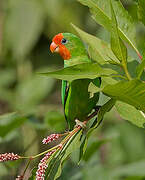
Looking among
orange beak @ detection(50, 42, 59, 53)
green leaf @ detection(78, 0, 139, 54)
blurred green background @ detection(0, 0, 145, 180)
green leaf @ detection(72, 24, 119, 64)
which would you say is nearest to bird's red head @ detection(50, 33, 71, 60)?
orange beak @ detection(50, 42, 59, 53)

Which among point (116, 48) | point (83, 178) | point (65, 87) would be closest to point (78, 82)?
point (65, 87)

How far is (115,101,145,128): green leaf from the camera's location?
1.15 m

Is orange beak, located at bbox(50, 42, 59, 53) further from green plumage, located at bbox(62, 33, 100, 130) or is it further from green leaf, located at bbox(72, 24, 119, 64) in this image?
green leaf, located at bbox(72, 24, 119, 64)

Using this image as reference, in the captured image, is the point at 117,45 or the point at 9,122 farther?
the point at 9,122

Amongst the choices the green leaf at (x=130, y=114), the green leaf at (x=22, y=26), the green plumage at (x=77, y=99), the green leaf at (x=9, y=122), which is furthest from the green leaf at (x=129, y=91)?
the green leaf at (x=22, y=26)

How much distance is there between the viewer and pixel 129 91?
911mm

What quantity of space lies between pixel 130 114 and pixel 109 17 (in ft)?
0.83

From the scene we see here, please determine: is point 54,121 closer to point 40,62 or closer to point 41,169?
point 41,169

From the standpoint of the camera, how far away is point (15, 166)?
1382mm

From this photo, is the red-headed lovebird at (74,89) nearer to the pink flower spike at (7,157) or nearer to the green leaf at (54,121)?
the green leaf at (54,121)

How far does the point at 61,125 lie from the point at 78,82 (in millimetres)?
412

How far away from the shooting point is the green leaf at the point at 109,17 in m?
1.11

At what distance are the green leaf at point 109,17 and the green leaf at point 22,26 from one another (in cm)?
204

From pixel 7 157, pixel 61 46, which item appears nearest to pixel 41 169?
pixel 7 157
